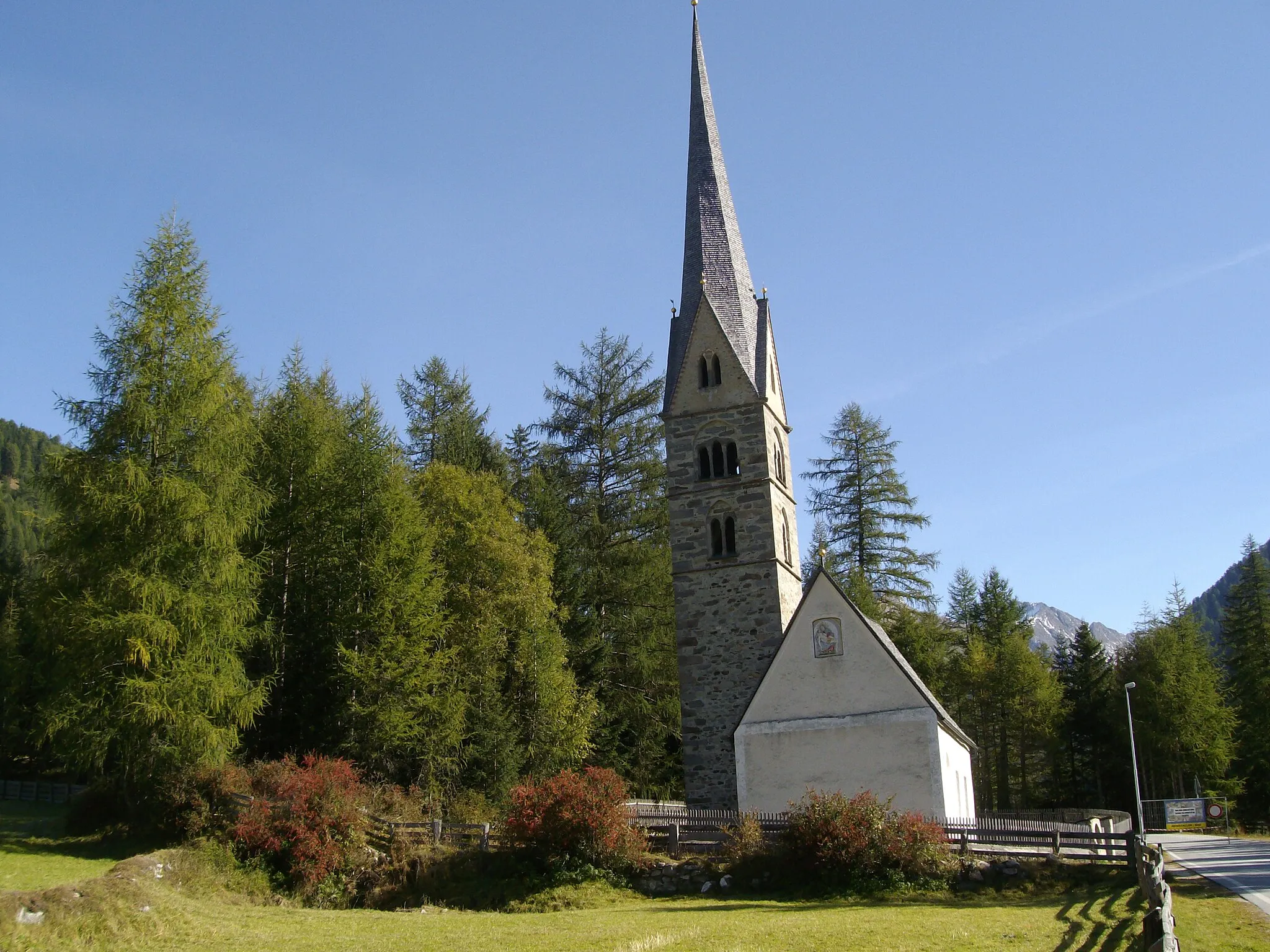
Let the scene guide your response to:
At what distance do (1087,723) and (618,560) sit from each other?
2959 centimetres

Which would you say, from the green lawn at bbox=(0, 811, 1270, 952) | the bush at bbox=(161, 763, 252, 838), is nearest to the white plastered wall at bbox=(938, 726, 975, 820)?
the green lawn at bbox=(0, 811, 1270, 952)

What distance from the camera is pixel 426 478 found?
33312mm

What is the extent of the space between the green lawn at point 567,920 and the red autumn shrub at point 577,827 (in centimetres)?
94

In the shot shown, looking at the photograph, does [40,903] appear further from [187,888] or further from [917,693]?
[917,693]

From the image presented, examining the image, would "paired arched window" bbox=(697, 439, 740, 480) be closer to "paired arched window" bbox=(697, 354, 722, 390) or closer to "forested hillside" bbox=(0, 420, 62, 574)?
"paired arched window" bbox=(697, 354, 722, 390)

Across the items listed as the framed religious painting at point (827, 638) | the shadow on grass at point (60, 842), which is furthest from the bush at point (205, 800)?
the framed religious painting at point (827, 638)

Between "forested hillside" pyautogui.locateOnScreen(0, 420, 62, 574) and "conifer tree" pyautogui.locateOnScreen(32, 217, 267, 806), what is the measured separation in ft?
4.65

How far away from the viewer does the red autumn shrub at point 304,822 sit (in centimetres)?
2106

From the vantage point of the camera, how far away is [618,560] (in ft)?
135

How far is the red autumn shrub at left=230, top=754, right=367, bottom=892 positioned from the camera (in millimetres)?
21062

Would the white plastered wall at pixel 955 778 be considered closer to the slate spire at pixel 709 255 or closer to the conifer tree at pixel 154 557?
the slate spire at pixel 709 255

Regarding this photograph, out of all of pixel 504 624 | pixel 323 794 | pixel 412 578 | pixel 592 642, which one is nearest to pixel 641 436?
pixel 592 642

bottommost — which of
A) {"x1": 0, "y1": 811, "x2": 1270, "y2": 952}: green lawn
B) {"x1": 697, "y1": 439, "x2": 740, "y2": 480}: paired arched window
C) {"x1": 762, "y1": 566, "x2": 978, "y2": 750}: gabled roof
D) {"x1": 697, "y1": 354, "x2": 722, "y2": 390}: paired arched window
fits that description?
{"x1": 0, "y1": 811, "x2": 1270, "y2": 952}: green lawn

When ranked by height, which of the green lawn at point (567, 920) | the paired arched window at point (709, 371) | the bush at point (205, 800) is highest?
the paired arched window at point (709, 371)
